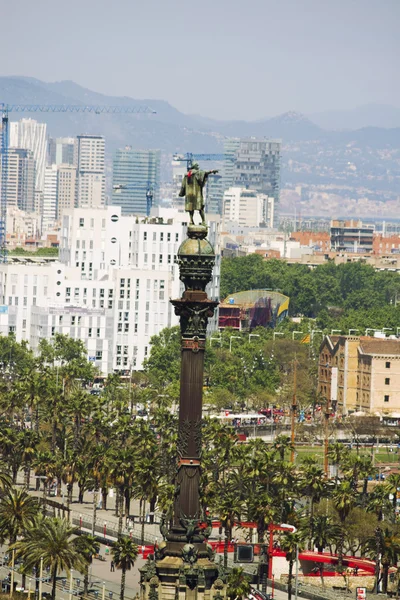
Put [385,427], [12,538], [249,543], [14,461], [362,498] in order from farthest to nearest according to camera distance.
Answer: [385,427] → [14,461] → [362,498] → [249,543] → [12,538]

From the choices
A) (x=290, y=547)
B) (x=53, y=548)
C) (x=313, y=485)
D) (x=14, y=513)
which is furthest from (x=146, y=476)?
(x=53, y=548)

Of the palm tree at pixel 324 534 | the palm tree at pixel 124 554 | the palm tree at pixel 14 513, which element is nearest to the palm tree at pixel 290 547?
the palm tree at pixel 124 554

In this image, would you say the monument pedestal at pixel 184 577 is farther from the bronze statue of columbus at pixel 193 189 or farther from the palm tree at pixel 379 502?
the palm tree at pixel 379 502

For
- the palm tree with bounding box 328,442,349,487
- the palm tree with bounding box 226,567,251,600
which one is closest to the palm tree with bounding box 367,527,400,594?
the palm tree with bounding box 328,442,349,487

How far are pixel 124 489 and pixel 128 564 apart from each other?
2892 centimetres

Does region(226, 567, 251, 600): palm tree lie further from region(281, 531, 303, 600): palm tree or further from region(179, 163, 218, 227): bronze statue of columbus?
region(179, 163, 218, 227): bronze statue of columbus

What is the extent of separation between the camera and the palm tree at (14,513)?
9800cm

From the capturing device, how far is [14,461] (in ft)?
447

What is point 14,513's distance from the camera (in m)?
98.5

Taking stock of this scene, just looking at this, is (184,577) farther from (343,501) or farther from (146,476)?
(146,476)

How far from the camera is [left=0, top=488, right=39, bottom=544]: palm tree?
322ft

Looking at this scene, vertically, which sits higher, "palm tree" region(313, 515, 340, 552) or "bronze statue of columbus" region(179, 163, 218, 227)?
"bronze statue of columbus" region(179, 163, 218, 227)

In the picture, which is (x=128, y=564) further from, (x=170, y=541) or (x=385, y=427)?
(x=385, y=427)

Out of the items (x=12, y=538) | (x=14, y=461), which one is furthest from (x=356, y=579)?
(x=14, y=461)
